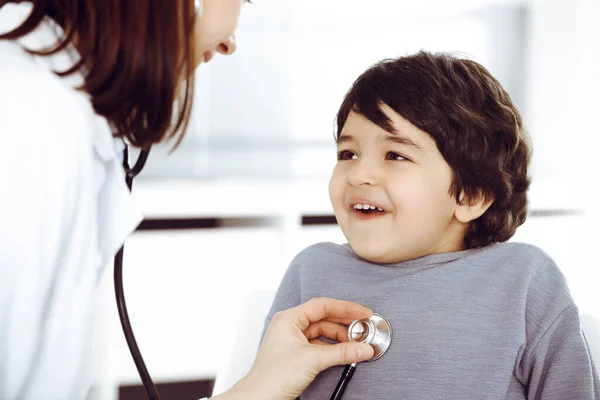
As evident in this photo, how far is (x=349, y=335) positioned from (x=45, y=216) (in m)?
0.52

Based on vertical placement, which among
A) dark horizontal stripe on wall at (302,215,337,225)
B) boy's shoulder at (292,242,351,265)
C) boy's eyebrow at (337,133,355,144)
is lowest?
dark horizontal stripe on wall at (302,215,337,225)

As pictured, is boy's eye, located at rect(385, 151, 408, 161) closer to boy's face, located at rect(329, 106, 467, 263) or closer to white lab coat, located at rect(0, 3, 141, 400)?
boy's face, located at rect(329, 106, 467, 263)

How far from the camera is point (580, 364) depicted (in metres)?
1.00

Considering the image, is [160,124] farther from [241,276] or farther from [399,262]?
[241,276]

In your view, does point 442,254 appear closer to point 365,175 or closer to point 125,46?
point 365,175

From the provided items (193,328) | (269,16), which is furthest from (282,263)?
(269,16)

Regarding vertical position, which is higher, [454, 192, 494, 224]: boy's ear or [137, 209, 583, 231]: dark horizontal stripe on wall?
[454, 192, 494, 224]: boy's ear

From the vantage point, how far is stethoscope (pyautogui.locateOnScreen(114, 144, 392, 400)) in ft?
3.33

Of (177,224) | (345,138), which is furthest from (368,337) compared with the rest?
(177,224)

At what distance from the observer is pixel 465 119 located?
1.17 m

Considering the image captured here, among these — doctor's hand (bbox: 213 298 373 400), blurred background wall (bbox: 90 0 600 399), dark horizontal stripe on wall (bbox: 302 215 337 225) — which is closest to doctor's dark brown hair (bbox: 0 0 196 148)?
doctor's hand (bbox: 213 298 373 400)

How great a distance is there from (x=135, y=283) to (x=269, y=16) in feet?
3.02

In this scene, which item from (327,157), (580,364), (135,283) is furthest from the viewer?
(327,157)

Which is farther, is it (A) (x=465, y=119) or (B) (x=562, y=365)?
(A) (x=465, y=119)
